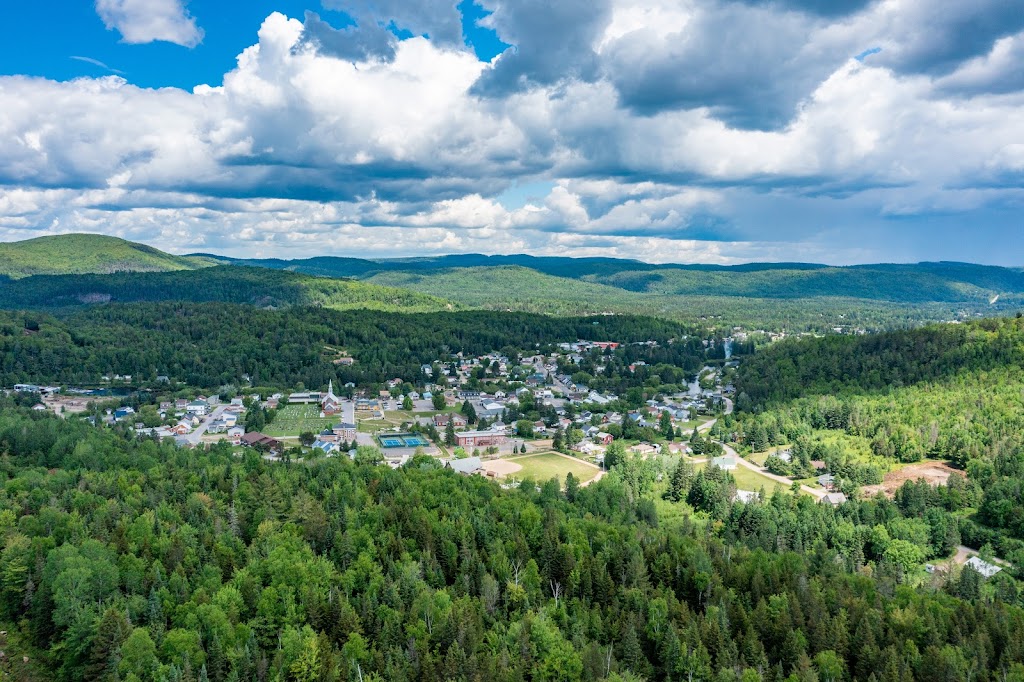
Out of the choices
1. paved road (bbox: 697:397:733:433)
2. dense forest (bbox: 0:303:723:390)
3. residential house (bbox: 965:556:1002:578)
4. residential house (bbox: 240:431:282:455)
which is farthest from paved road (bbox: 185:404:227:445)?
residential house (bbox: 965:556:1002:578)

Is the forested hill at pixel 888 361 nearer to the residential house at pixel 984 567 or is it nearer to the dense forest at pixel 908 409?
the dense forest at pixel 908 409

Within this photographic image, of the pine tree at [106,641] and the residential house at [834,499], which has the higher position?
the pine tree at [106,641]

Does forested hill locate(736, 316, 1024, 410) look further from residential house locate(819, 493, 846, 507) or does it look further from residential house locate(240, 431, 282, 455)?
residential house locate(240, 431, 282, 455)

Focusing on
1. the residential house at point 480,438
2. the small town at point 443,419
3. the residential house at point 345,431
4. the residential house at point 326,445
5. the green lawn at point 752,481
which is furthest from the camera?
the residential house at point 480,438

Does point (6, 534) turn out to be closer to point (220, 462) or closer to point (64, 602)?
point (64, 602)

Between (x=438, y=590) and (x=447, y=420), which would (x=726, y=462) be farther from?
(x=438, y=590)

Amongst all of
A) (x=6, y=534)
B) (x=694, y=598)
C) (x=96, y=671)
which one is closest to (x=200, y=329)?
(x=6, y=534)

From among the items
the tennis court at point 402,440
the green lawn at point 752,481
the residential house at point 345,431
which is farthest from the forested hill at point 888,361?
the residential house at point 345,431

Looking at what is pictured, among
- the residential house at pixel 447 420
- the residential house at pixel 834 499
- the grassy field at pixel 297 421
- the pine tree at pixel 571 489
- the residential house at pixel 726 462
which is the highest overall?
the pine tree at pixel 571 489
